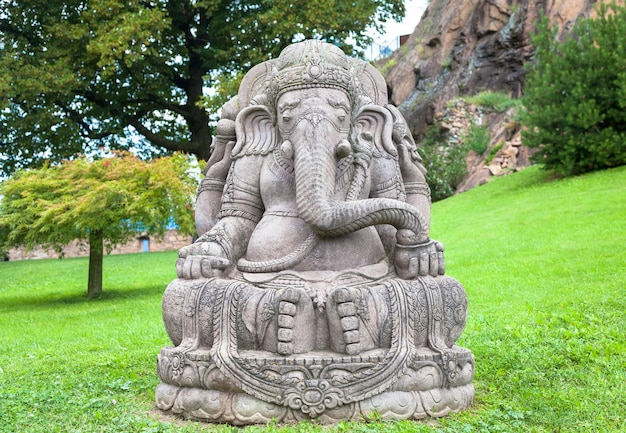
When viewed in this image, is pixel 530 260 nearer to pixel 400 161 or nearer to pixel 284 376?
pixel 400 161

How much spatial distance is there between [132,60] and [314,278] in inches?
478

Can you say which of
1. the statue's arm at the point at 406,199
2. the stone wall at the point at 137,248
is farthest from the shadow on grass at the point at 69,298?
the stone wall at the point at 137,248

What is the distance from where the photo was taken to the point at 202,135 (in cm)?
1745

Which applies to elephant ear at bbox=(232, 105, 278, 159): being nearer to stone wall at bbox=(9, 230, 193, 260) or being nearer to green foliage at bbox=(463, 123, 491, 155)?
stone wall at bbox=(9, 230, 193, 260)

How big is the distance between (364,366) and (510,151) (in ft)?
66.1

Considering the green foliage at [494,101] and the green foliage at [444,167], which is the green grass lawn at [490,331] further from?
the green foliage at [494,101]

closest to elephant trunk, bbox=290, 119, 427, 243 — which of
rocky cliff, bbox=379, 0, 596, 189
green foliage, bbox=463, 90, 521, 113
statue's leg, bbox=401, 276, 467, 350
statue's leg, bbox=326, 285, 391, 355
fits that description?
statue's leg, bbox=401, 276, 467, 350

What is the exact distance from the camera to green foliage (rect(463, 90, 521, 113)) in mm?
24531

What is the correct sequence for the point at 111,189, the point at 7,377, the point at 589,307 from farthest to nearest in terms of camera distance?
the point at 111,189 < the point at 589,307 < the point at 7,377

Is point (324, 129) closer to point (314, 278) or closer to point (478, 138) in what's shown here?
point (314, 278)

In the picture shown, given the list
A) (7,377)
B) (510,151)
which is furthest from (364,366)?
(510,151)

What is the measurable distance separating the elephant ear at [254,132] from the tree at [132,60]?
10.2 m

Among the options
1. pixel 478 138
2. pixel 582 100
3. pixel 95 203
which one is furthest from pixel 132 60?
pixel 478 138

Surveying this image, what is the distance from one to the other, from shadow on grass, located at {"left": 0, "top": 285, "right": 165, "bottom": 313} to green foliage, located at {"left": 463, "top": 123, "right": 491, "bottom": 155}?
15.0 metres
